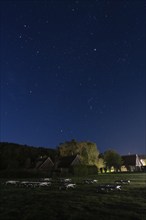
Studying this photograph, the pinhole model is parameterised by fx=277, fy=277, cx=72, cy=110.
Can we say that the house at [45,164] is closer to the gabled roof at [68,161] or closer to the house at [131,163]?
the gabled roof at [68,161]

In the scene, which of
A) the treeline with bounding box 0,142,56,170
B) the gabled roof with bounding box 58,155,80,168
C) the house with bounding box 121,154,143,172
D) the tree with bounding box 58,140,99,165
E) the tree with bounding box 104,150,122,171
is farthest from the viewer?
the house with bounding box 121,154,143,172

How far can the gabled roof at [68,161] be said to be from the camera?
8494cm

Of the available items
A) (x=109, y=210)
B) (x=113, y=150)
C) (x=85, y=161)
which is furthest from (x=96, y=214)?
(x=113, y=150)

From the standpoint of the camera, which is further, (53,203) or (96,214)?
(53,203)

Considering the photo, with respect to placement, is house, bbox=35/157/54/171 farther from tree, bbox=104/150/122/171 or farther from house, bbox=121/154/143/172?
house, bbox=121/154/143/172

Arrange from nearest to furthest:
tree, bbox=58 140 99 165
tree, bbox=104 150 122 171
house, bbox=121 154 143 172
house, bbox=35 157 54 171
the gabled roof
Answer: the gabled roof < tree, bbox=58 140 99 165 < house, bbox=35 157 54 171 < tree, bbox=104 150 122 171 < house, bbox=121 154 143 172

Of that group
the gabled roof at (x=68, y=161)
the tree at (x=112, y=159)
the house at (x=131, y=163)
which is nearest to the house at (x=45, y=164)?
the gabled roof at (x=68, y=161)

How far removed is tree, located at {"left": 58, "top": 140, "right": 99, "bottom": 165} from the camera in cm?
8544

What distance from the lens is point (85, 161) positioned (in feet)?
276

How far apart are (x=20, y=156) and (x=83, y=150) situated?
2451cm

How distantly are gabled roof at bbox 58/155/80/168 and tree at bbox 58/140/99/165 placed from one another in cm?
149

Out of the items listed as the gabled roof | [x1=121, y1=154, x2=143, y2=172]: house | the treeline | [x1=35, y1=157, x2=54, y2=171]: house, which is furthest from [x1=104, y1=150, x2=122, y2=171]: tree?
[x1=35, y1=157, x2=54, y2=171]: house

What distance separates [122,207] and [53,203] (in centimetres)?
459

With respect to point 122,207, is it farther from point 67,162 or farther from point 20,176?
point 67,162
